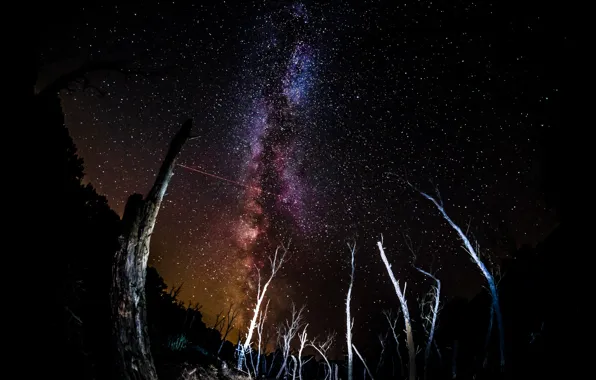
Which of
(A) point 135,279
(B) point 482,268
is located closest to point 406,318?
(B) point 482,268

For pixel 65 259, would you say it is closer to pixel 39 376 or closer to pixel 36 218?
pixel 36 218

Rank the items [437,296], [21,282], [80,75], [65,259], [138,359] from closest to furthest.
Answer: [21,282], [138,359], [65,259], [80,75], [437,296]

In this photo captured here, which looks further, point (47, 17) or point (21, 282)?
point (47, 17)

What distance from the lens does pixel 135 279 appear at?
6.13 m

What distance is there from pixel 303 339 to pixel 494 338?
25.8 meters

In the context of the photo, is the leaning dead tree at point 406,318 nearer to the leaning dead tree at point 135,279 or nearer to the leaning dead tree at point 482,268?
the leaning dead tree at point 482,268

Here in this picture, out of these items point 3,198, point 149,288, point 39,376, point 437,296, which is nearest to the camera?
point 39,376

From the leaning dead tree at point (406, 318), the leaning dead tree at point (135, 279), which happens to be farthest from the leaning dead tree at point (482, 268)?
the leaning dead tree at point (135, 279)

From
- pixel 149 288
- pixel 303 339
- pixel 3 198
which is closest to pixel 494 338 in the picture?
pixel 303 339

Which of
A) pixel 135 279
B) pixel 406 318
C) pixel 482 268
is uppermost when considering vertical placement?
pixel 482 268

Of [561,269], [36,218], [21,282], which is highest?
[561,269]

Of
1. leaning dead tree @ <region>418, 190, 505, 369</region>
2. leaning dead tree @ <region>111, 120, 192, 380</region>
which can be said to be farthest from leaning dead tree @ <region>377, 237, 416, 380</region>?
leaning dead tree @ <region>111, 120, 192, 380</region>

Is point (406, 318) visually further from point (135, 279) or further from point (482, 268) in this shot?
point (135, 279)

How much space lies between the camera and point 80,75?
7.31m
